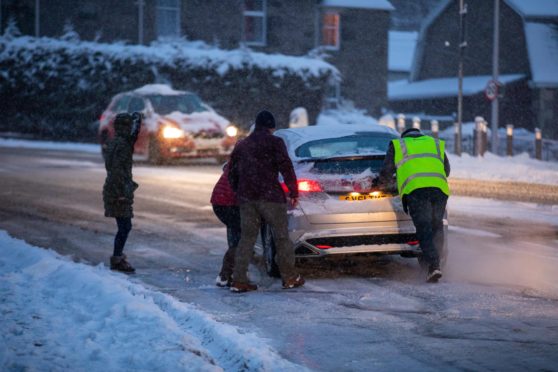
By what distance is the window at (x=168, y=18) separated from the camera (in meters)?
39.3

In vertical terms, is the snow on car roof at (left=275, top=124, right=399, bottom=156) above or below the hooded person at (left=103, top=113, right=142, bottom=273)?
above

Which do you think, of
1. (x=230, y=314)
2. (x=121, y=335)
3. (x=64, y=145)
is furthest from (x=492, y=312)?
(x=64, y=145)

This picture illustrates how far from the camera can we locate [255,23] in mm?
42125

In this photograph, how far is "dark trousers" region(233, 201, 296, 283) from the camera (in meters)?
9.45

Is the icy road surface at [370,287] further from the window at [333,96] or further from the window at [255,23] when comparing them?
the window at [333,96]

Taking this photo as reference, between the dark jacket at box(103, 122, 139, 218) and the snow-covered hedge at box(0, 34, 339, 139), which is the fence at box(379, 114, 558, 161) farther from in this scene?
the dark jacket at box(103, 122, 139, 218)

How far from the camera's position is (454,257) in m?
11.6

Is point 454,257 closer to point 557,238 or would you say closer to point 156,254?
point 557,238

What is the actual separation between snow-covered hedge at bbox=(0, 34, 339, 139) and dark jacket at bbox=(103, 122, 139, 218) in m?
23.1

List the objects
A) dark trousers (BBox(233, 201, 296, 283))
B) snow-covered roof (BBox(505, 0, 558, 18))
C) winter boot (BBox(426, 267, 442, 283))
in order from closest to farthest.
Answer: dark trousers (BBox(233, 201, 296, 283)), winter boot (BBox(426, 267, 442, 283)), snow-covered roof (BBox(505, 0, 558, 18))

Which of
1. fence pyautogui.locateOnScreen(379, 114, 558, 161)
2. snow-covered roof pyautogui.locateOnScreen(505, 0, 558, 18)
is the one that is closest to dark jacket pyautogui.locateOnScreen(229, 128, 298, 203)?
fence pyautogui.locateOnScreen(379, 114, 558, 161)

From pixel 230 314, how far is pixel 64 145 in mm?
24521

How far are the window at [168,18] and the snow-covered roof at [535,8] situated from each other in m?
16.2

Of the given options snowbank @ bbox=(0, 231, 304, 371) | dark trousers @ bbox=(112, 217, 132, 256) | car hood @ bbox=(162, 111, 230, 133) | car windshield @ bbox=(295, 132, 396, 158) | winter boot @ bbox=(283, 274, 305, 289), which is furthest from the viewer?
car hood @ bbox=(162, 111, 230, 133)
